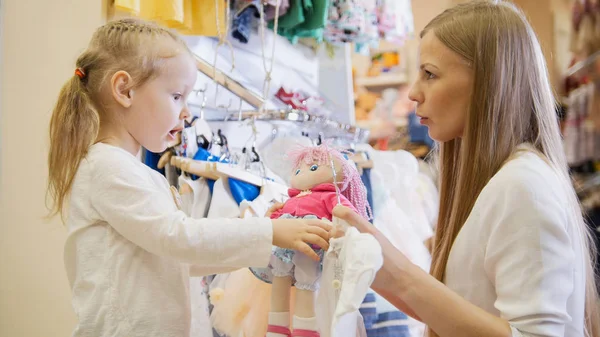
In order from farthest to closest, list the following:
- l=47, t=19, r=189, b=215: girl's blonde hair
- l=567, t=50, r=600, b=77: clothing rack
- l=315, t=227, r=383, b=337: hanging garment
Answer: l=567, t=50, r=600, b=77: clothing rack
l=47, t=19, r=189, b=215: girl's blonde hair
l=315, t=227, r=383, b=337: hanging garment

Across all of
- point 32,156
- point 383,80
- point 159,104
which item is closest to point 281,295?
point 159,104

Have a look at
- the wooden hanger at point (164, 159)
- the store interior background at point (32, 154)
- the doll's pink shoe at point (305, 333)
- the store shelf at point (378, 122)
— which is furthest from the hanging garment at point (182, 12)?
the store shelf at point (378, 122)

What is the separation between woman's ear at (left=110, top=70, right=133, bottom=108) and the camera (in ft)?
3.72

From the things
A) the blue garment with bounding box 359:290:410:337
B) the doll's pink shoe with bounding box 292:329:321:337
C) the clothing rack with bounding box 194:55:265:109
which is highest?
the clothing rack with bounding box 194:55:265:109

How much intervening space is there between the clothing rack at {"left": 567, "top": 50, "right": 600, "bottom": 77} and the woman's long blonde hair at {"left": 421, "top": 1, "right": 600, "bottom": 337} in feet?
5.74

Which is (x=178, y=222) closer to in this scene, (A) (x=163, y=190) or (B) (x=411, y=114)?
(A) (x=163, y=190)

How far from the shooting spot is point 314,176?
1.25 m

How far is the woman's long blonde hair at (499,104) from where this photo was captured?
1.04 m

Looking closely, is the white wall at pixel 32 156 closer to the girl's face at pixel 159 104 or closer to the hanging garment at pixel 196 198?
the hanging garment at pixel 196 198

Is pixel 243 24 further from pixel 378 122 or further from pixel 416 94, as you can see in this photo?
pixel 378 122

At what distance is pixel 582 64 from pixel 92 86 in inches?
89.6

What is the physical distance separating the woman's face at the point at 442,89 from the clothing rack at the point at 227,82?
2.54ft

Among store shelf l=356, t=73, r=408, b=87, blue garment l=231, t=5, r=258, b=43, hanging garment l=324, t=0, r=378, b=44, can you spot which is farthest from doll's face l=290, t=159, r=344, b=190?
store shelf l=356, t=73, r=408, b=87

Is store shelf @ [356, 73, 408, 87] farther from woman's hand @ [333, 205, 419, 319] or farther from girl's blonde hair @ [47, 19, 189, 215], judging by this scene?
woman's hand @ [333, 205, 419, 319]
